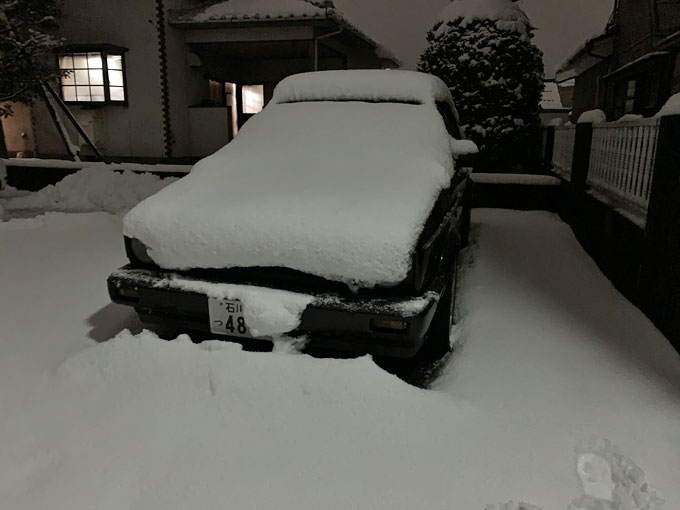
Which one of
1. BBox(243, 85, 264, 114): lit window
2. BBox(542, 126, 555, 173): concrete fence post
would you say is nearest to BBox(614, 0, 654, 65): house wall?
BBox(542, 126, 555, 173): concrete fence post

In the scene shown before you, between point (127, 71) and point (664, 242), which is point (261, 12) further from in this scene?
point (664, 242)

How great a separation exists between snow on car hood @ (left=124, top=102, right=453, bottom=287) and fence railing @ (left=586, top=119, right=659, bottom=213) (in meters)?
1.44

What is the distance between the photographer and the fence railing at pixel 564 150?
6.82m

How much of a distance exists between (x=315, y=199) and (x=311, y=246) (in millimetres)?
371

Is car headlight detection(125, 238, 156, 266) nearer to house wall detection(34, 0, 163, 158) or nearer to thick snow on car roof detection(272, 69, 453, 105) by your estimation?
thick snow on car roof detection(272, 69, 453, 105)

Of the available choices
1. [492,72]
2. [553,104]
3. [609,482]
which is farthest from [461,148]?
[553,104]

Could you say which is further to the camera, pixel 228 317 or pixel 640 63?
pixel 640 63

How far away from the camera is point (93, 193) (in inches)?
311

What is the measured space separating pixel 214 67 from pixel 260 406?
13.7 metres

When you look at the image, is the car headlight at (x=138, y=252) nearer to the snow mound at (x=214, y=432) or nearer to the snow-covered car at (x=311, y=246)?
the snow-covered car at (x=311, y=246)

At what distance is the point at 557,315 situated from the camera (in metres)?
3.38

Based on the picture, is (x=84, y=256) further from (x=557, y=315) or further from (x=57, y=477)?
(x=557, y=315)

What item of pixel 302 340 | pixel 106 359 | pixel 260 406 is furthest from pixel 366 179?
pixel 106 359

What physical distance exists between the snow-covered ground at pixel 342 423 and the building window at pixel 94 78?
10.8 m
